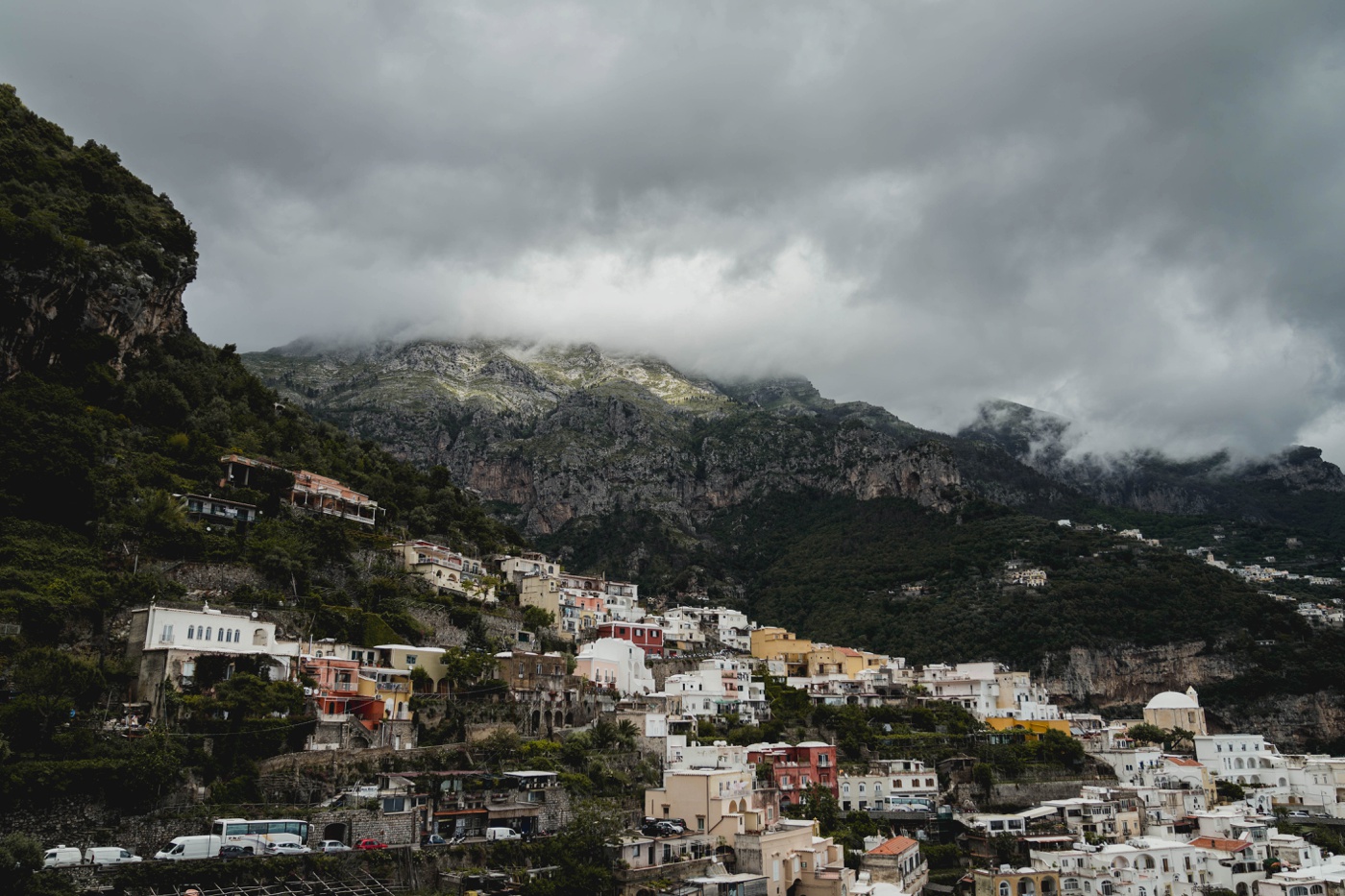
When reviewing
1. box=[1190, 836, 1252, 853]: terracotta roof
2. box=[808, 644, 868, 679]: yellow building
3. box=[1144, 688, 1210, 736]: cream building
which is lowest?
box=[1190, 836, 1252, 853]: terracotta roof

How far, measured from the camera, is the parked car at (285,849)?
3422cm

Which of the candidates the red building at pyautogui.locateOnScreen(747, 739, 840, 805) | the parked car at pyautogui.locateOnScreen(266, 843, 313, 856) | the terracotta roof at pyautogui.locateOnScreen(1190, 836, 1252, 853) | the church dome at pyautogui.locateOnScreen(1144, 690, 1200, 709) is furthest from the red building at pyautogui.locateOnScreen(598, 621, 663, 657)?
the church dome at pyautogui.locateOnScreen(1144, 690, 1200, 709)

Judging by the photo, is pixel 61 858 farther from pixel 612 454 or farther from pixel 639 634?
pixel 612 454

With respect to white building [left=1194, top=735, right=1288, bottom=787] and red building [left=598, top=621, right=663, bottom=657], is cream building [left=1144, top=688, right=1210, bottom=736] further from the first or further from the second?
red building [left=598, top=621, right=663, bottom=657]

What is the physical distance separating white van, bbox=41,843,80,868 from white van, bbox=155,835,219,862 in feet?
7.75

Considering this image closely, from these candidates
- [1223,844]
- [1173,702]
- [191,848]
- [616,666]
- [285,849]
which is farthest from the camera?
[1173,702]

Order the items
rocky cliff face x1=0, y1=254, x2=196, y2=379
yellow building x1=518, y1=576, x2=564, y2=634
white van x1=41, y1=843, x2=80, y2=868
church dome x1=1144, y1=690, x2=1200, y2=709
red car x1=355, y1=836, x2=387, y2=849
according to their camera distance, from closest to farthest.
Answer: white van x1=41, y1=843, x2=80, y2=868 → red car x1=355, y1=836, x2=387, y2=849 → rocky cliff face x1=0, y1=254, x2=196, y2=379 → yellow building x1=518, y1=576, x2=564, y2=634 → church dome x1=1144, y1=690, x2=1200, y2=709

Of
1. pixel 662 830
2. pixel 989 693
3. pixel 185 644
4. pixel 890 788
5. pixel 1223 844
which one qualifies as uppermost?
pixel 989 693

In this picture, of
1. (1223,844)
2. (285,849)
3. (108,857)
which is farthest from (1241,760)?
(108,857)

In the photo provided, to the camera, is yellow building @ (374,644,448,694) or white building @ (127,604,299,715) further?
yellow building @ (374,644,448,694)

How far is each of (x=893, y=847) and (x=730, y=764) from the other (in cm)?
1004

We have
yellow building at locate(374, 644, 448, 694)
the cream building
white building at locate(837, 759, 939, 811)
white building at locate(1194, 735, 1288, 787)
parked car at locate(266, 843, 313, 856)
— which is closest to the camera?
parked car at locate(266, 843, 313, 856)

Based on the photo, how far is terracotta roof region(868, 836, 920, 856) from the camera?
51.0m

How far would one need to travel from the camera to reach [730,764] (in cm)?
5722
